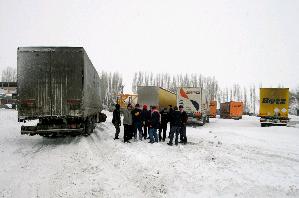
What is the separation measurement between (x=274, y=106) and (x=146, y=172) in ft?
66.7

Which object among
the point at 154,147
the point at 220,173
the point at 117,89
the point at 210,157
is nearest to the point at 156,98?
the point at 154,147

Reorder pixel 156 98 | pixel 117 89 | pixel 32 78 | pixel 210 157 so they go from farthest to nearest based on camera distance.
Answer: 1. pixel 117 89
2. pixel 156 98
3. pixel 32 78
4. pixel 210 157

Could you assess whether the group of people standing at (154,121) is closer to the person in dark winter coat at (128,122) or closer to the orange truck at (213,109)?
the person in dark winter coat at (128,122)

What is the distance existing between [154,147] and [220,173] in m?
4.70

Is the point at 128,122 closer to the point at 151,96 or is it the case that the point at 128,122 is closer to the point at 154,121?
the point at 154,121

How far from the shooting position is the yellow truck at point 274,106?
996 inches

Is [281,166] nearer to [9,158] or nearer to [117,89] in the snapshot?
[9,158]

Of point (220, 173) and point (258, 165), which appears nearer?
point (220, 173)

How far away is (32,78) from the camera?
12.4m

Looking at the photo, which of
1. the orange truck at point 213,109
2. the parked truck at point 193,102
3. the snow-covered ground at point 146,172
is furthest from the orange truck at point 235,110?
the snow-covered ground at point 146,172

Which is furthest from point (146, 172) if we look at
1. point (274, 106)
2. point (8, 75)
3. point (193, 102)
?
point (8, 75)

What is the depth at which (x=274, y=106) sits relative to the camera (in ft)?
83.5

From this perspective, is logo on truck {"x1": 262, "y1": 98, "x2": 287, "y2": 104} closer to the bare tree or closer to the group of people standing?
the group of people standing

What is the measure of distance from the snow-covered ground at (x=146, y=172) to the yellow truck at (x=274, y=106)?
14.1 metres
